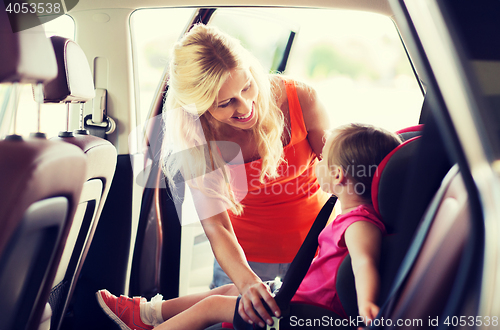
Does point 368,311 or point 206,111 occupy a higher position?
point 206,111

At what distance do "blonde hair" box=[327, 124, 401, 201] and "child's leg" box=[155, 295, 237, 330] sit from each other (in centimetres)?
47

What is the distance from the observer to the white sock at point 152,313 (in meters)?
1.19

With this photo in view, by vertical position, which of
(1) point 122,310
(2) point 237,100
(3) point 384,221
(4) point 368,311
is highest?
(2) point 237,100

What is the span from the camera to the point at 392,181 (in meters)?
0.73

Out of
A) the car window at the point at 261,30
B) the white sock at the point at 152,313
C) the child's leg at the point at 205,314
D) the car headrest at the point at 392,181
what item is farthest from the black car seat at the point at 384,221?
the car window at the point at 261,30

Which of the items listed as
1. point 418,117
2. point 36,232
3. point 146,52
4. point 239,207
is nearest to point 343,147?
point 418,117

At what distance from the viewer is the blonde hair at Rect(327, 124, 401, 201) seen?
0.85 metres

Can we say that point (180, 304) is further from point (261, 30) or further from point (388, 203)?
point (261, 30)

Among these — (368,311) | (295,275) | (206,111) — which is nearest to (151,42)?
(206,111)

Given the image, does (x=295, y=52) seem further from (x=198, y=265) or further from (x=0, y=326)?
(x=0, y=326)

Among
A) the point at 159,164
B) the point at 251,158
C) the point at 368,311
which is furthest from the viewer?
the point at 159,164

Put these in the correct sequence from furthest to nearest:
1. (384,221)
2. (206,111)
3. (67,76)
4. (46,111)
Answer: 1. (206,111)
2. (46,111)
3. (67,76)
4. (384,221)

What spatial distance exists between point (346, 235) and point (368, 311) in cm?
18

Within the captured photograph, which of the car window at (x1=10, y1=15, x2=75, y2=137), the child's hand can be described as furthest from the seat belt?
the car window at (x1=10, y1=15, x2=75, y2=137)
